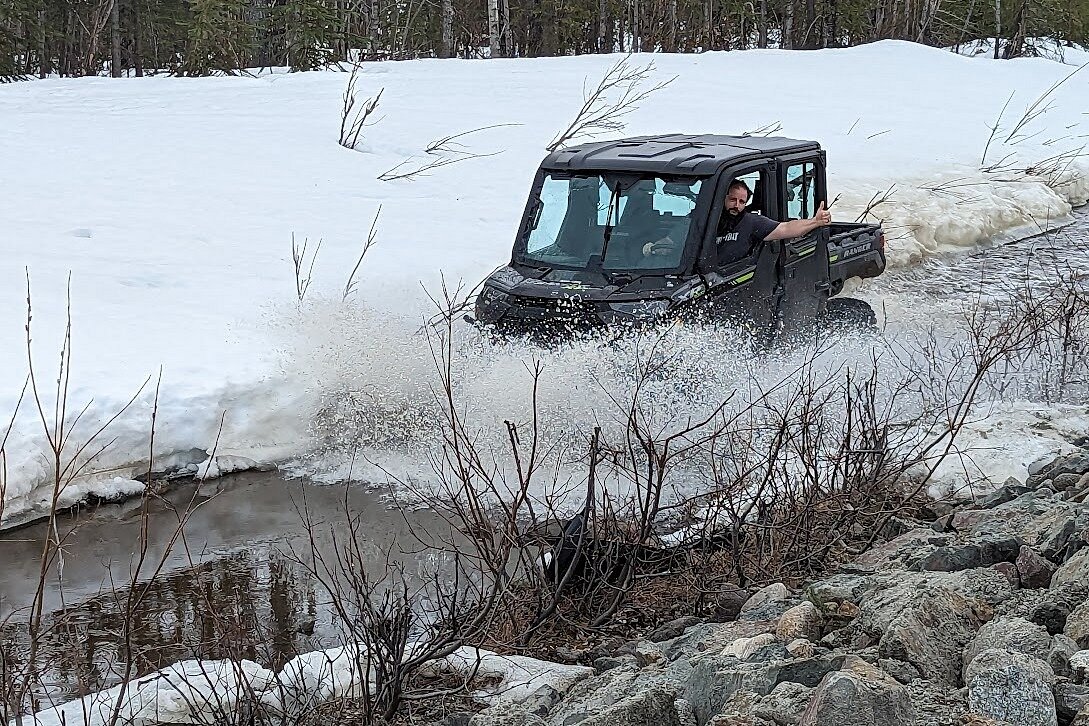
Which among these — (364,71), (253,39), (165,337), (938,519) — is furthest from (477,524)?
(253,39)

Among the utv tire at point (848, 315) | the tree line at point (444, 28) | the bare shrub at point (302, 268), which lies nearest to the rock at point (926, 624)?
the utv tire at point (848, 315)

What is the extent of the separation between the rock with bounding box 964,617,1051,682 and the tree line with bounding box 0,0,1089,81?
18539mm

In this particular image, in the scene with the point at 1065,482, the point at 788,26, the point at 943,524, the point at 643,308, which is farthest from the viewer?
the point at 788,26

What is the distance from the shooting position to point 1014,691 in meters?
3.06

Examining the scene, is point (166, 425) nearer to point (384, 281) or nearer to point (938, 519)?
point (384, 281)

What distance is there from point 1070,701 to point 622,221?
4.82m

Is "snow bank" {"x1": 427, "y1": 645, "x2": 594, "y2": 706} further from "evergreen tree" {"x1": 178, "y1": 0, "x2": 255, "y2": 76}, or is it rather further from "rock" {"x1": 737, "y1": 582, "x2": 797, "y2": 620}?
"evergreen tree" {"x1": 178, "y1": 0, "x2": 255, "y2": 76}

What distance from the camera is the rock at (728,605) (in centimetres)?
466

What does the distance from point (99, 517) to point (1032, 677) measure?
212 inches

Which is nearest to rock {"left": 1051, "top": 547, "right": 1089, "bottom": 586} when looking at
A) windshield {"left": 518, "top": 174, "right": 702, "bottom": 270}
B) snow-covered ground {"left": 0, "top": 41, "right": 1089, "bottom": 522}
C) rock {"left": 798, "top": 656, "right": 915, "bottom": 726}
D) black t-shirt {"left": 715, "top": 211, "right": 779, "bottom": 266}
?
rock {"left": 798, "top": 656, "right": 915, "bottom": 726}

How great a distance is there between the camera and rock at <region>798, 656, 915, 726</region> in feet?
9.66

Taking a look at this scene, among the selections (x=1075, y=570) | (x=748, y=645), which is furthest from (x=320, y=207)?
(x=1075, y=570)

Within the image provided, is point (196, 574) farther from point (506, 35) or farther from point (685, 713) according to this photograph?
point (506, 35)

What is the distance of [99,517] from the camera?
673cm
